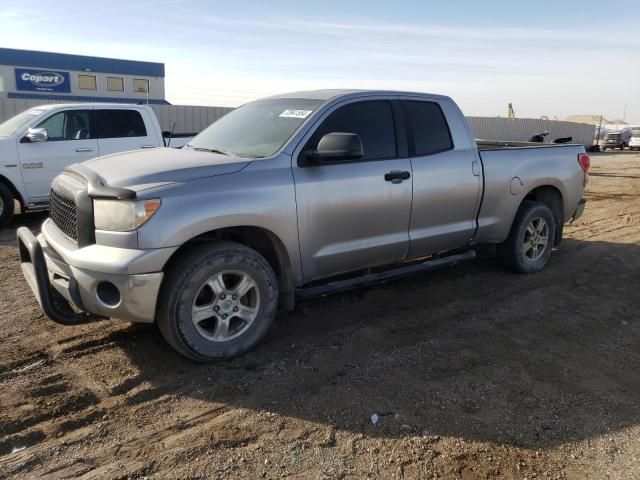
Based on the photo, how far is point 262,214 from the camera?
394 cm

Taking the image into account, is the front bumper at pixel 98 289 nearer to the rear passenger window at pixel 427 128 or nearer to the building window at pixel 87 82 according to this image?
the rear passenger window at pixel 427 128

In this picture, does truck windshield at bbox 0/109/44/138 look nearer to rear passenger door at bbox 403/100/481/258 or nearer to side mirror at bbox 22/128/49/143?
side mirror at bbox 22/128/49/143

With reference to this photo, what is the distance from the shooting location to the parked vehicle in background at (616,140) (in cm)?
3872

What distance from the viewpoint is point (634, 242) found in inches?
314

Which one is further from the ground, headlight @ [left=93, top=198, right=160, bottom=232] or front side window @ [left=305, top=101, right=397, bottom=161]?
front side window @ [left=305, top=101, right=397, bottom=161]

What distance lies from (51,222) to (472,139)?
3.96m

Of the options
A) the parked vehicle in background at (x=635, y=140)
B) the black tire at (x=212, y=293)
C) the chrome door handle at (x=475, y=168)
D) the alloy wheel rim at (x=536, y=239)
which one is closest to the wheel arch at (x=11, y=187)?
the black tire at (x=212, y=293)

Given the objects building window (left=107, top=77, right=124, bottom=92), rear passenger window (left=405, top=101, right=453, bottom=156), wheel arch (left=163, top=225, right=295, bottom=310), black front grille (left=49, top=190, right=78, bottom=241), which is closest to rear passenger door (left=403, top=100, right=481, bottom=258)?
rear passenger window (left=405, top=101, right=453, bottom=156)

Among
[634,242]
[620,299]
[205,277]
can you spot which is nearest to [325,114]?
[205,277]

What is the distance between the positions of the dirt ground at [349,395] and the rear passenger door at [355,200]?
62cm

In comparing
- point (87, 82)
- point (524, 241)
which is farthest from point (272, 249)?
point (87, 82)

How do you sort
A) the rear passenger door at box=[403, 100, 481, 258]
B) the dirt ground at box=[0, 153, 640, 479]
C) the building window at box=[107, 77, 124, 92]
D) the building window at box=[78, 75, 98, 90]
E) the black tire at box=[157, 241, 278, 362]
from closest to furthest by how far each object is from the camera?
the dirt ground at box=[0, 153, 640, 479] < the black tire at box=[157, 241, 278, 362] < the rear passenger door at box=[403, 100, 481, 258] < the building window at box=[78, 75, 98, 90] < the building window at box=[107, 77, 124, 92]

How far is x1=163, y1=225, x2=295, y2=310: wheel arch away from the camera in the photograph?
4117mm

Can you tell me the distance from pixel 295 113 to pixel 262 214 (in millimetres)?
1100
